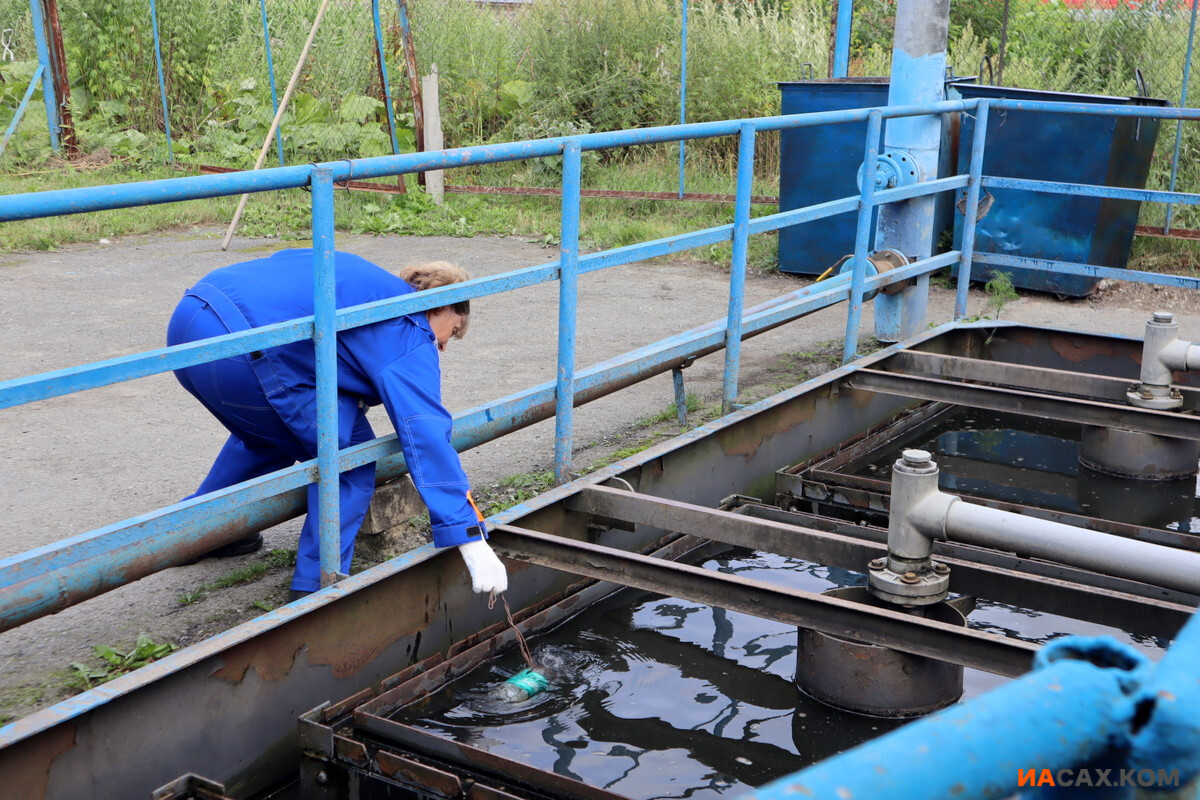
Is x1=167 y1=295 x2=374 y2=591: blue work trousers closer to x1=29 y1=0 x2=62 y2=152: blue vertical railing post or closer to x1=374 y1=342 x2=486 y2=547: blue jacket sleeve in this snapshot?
x1=374 y1=342 x2=486 y2=547: blue jacket sleeve

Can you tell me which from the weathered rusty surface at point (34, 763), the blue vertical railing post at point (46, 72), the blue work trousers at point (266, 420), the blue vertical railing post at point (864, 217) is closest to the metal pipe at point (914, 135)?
the blue vertical railing post at point (864, 217)

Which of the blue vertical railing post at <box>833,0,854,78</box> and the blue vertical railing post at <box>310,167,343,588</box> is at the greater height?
the blue vertical railing post at <box>833,0,854,78</box>

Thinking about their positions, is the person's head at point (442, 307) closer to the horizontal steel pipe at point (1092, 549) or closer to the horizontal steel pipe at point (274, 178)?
the horizontal steel pipe at point (274, 178)

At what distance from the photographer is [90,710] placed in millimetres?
2381

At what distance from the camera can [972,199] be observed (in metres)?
6.38

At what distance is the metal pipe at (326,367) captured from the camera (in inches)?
114

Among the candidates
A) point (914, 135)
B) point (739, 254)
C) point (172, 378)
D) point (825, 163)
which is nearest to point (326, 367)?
point (739, 254)

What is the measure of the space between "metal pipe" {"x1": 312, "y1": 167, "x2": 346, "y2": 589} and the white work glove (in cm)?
36

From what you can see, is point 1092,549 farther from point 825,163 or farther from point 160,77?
point 160,77

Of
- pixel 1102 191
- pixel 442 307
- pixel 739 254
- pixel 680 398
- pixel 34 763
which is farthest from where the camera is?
pixel 1102 191

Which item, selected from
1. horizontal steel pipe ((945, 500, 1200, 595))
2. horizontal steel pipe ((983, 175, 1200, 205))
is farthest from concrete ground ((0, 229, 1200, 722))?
horizontal steel pipe ((945, 500, 1200, 595))

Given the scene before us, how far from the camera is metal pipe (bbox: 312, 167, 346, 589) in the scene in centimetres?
290

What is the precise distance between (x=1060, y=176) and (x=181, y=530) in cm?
691

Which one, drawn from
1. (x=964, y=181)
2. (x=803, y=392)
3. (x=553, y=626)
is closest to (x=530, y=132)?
→ (x=964, y=181)
